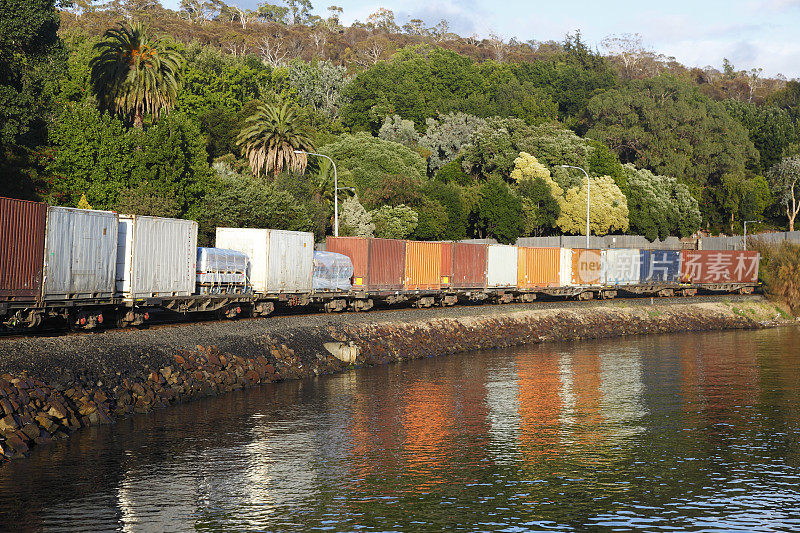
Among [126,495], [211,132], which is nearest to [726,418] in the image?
[126,495]

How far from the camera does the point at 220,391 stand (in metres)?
32.7

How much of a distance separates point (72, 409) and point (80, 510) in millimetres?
7283

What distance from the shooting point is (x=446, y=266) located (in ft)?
189

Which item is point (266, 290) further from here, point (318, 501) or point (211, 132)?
point (211, 132)

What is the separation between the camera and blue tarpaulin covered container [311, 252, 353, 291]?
4734cm

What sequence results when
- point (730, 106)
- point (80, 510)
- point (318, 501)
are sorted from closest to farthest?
point (80, 510) < point (318, 501) < point (730, 106)

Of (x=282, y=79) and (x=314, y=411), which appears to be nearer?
(x=314, y=411)

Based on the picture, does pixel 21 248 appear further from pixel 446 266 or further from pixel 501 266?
pixel 501 266

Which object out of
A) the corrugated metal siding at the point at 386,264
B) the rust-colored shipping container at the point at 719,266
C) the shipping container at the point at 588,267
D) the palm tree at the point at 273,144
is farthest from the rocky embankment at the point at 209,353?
the palm tree at the point at 273,144

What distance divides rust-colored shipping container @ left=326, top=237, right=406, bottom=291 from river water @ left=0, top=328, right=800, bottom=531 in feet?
42.8

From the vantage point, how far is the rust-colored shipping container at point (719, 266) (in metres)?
81.6

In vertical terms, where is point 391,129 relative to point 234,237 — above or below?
above

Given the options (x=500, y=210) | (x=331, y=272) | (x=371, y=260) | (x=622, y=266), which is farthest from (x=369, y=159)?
(x=331, y=272)

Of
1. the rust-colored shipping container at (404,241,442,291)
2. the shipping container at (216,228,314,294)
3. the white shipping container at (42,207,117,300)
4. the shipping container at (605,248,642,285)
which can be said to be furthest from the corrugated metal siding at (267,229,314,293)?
the shipping container at (605,248,642,285)
